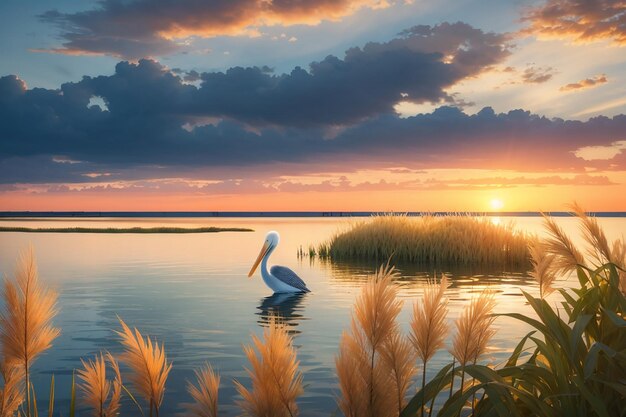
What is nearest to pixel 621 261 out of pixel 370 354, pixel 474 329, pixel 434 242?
pixel 474 329

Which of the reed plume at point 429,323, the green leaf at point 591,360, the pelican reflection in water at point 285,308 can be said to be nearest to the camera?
the green leaf at point 591,360

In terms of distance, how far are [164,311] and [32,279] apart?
1272cm

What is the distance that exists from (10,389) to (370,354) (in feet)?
6.59

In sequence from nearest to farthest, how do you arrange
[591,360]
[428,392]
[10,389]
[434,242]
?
[591,360]
[10,389]
[428,392]
[434,242]

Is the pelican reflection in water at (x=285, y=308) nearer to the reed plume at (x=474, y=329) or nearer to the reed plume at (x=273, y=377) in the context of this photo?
the reed plume at (x=474, y=329)

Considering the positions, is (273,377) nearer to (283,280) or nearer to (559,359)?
(559,359)

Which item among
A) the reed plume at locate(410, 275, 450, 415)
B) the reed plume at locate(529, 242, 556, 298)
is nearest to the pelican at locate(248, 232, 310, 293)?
the reed plume at locate(529, 242, 556, 298)

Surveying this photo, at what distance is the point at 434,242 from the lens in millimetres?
27891

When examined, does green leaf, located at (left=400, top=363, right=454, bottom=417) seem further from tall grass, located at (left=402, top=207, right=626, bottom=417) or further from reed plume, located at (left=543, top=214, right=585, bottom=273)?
reed plume, located at (left=543, top=214, right=585, bottom=273)

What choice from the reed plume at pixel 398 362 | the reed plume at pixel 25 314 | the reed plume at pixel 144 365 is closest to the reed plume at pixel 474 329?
the reed plume at pixel 398 362

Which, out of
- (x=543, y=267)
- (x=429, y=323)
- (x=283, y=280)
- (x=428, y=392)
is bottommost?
(x=283, y=280)

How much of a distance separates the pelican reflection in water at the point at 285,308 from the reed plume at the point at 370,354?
9278mm

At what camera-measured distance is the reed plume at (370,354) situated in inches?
119

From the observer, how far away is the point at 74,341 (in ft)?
38.7
